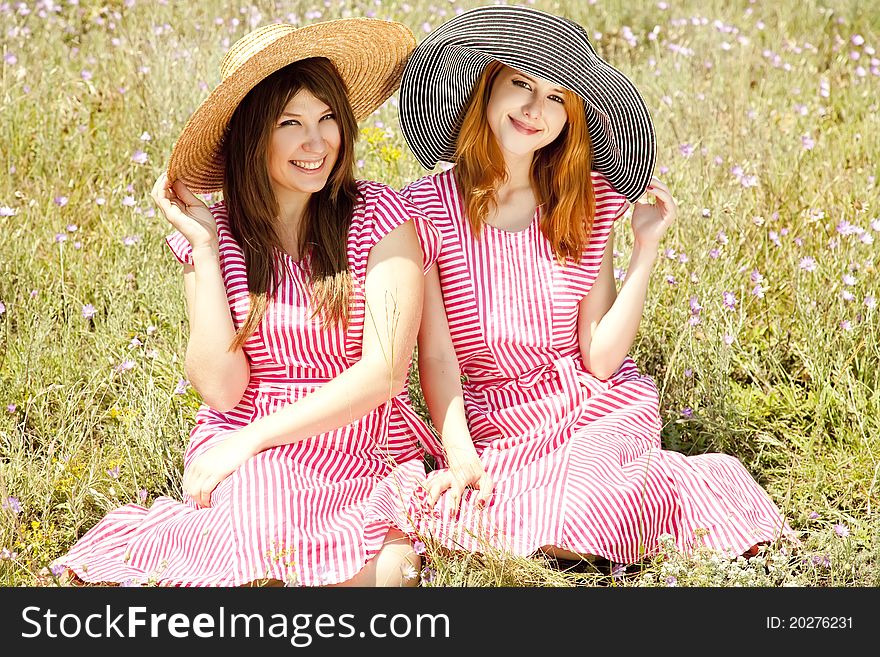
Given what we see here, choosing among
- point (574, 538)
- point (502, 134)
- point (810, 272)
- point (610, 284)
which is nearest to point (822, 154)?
point (810, 272)

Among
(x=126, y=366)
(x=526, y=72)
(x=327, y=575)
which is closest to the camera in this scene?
(x=327, y=575)

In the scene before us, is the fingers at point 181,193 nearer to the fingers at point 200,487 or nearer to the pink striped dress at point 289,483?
the pink striped dress at point 289,483

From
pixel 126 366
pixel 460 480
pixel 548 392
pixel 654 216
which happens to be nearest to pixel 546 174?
pixel 654 216

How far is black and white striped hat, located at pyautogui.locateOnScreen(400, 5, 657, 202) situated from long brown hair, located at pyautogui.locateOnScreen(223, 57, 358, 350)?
0.80 ft

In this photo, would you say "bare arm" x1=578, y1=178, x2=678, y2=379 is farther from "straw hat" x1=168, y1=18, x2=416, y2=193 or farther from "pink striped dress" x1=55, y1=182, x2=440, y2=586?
"straw hat" x1=168, y1=18, x2=416, y2=193

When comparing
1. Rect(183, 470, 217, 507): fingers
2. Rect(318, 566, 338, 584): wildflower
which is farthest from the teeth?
Rect(318, 566, 338, 584): wildflower

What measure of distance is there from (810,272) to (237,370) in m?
1.96

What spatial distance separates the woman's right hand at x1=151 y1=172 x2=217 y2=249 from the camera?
274 cm

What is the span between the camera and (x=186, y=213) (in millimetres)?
2789

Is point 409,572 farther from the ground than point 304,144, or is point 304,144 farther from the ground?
point 304,144

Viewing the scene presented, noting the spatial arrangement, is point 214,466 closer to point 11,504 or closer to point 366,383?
point 366,383

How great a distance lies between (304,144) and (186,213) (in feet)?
1.10

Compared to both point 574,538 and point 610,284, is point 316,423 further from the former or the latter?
point 610,284
